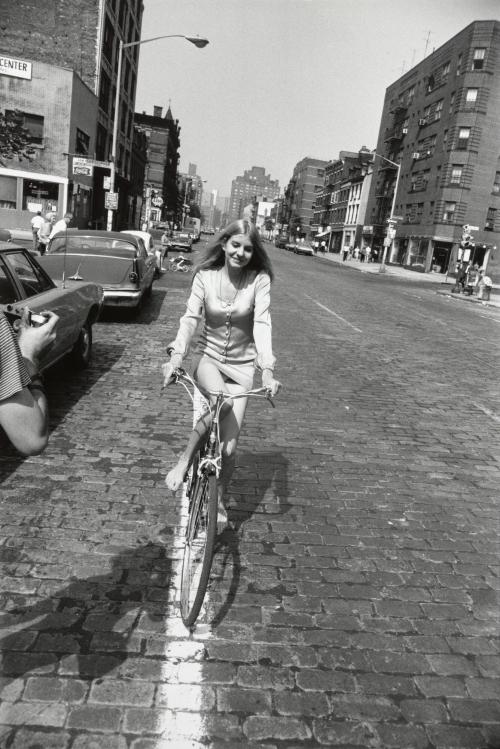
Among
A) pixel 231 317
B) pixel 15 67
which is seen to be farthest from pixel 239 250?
pixel 15 67

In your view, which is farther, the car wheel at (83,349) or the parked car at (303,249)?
the parked car at (303,249)

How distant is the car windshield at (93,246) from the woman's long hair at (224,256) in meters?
8.18

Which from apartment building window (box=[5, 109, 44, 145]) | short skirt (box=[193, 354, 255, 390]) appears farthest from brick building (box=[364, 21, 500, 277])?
short skirt (box=[193, 354, 255, 390])

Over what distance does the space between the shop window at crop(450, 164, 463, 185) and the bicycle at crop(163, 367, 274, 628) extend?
186 ft

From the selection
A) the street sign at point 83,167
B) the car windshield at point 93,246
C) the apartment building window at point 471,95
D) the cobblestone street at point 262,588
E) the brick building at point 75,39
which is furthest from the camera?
the apartment building window at point 471,95

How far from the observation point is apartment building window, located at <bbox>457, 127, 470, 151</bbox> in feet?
175

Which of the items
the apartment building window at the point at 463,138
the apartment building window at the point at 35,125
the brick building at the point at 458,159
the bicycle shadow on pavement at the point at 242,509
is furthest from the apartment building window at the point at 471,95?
the bicycle shadow on pavement at the point at 242,509

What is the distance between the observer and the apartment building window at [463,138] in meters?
53.2

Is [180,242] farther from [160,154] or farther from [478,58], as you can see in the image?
[160,154]

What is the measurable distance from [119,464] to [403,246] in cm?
6211

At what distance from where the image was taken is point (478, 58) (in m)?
52.7

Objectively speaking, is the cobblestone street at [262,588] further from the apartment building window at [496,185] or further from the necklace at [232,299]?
the apartment building window at [496,185]

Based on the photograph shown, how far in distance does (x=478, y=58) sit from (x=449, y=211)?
45.6 ft

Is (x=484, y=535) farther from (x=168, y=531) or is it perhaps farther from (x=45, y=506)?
(x=45, y=506)
